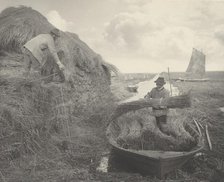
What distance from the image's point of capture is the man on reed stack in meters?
10.2

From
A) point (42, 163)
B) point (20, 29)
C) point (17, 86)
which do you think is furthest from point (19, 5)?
point (42, 163)

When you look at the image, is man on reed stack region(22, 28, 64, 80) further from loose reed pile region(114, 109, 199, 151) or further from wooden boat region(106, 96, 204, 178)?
wooden boat region(106, 96, 204, 178)

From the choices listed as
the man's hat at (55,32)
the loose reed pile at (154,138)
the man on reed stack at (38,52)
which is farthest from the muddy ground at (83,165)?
the man's hat at (55,32)

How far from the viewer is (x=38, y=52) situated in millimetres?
10469

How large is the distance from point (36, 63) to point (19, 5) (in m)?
3.87

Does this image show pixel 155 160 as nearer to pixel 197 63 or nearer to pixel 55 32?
pixel 55 32

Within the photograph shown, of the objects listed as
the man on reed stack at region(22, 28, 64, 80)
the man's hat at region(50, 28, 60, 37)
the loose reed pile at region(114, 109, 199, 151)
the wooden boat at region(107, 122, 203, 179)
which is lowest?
the wooden boat at region(107, 122, 203, 179)

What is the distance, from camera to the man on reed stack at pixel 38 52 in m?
A: 10.2

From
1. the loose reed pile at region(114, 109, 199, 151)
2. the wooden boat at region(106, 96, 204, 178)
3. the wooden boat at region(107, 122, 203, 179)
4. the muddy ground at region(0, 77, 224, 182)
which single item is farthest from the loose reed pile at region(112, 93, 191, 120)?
the muddy ground at region(0, 77, 224, 182)

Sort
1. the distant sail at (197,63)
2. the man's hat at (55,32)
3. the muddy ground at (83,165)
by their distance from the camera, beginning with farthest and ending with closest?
the distant sail at (197,63) < the man's hat at (55,32) < the muddy ground at (83,165)

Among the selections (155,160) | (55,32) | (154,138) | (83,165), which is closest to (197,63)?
(55,32)

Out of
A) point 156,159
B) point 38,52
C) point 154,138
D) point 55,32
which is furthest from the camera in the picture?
point 55,32

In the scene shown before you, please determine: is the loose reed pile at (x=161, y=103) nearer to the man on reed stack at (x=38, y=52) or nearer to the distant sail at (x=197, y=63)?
the man on reed stack at (x=38, y=52)

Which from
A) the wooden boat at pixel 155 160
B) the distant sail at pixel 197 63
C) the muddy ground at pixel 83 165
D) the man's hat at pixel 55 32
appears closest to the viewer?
the wooden boat at pixel 155 160
